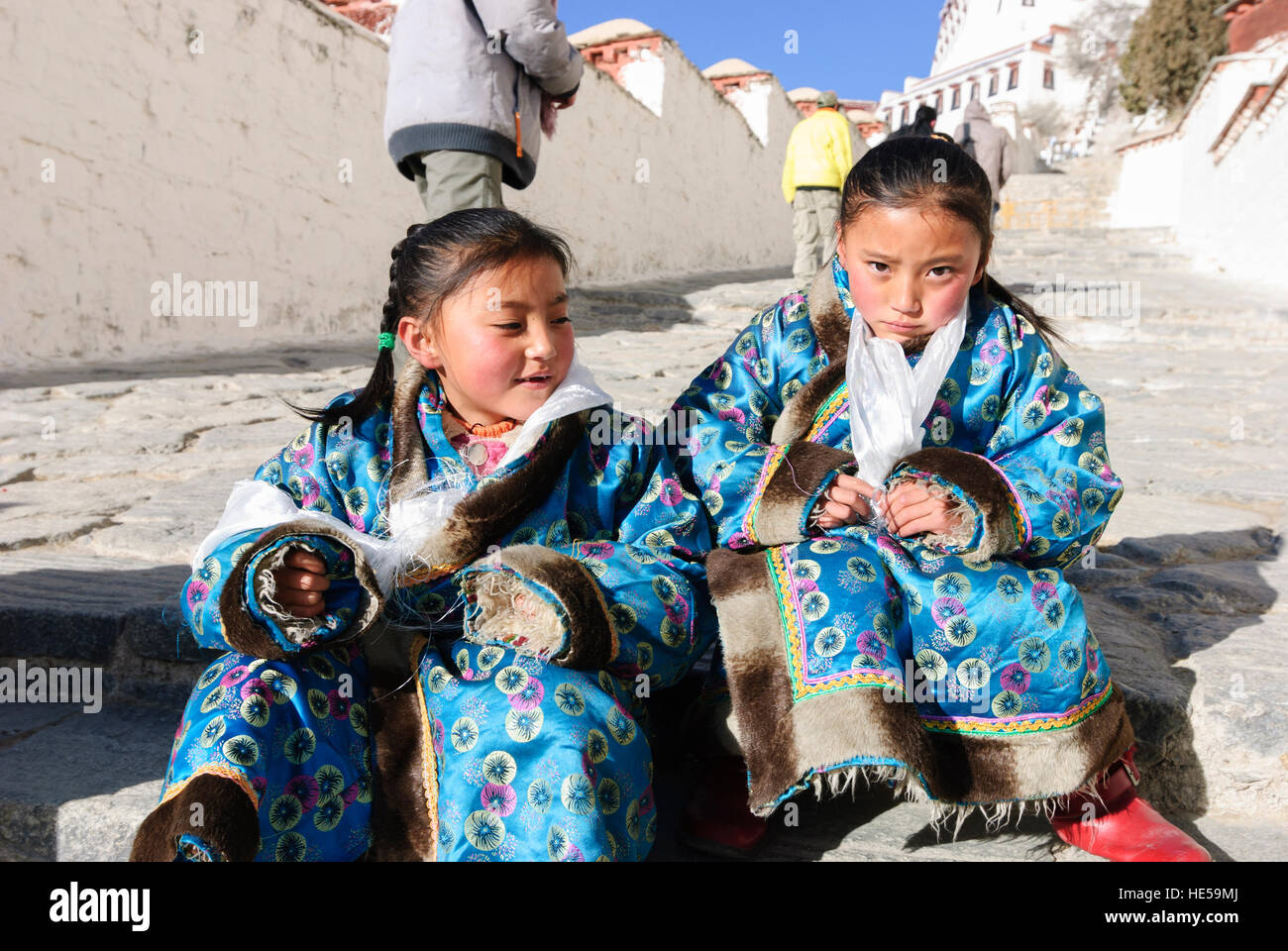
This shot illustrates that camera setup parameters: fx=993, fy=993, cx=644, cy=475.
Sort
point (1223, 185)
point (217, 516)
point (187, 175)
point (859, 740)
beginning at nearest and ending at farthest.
A: point (859, 740) → point (217, 516) → point (187, 175) → point (1223, 185)

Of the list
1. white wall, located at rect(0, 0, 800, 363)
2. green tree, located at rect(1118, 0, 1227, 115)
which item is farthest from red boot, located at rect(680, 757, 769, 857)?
green tree, located at rect(1118, 0, 1227, 115)

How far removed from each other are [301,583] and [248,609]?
84 millimetres

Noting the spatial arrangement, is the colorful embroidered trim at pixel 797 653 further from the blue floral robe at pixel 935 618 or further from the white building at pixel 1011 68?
the white building at pixel 1011 68

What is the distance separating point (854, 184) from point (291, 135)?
6.27 metres

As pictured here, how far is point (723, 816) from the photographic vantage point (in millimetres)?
1680

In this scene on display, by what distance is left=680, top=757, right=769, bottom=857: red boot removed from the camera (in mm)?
1655

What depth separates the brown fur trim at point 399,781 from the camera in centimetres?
153

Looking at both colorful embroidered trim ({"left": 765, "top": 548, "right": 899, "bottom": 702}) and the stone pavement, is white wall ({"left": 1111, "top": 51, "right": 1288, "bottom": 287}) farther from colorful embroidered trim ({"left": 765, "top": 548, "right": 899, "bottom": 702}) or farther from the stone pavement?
colorful embroidered trim ({"left": 765, "top": 548, "right": 899, "bottom": 702})

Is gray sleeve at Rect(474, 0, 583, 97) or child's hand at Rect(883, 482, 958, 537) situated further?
gray sleeve at Rect(474, 0, 583, 97)

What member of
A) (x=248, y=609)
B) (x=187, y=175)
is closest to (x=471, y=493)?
(x=248, y=609)

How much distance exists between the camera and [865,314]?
6.23 ft

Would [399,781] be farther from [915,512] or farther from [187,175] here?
[187,175]

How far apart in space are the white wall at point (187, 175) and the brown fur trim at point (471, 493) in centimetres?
459

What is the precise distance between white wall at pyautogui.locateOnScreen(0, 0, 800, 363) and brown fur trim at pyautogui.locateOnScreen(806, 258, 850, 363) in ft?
15.0
